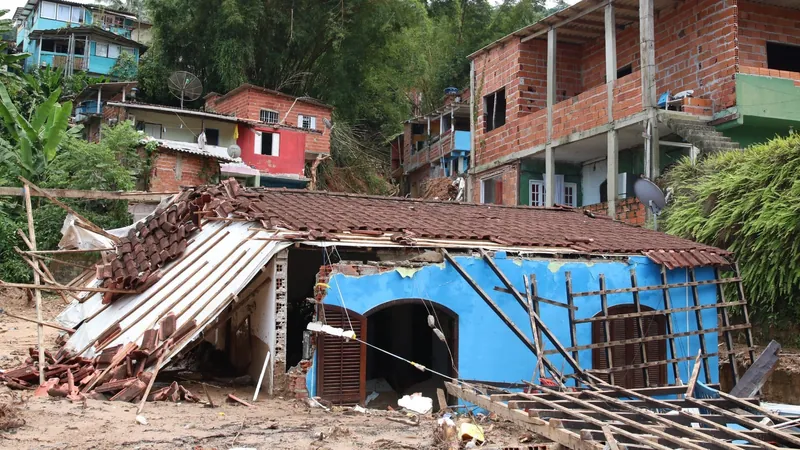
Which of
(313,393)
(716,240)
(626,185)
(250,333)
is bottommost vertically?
(313,393)

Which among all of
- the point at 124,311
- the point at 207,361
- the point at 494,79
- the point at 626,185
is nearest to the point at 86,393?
the point at 124,311

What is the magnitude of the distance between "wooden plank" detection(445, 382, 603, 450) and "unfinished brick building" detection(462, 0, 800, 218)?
465 inches

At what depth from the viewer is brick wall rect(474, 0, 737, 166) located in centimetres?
1900

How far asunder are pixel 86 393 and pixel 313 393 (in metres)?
2.93

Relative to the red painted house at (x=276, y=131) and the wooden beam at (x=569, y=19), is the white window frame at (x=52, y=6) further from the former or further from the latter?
the wooden beam at (x=569, y=19)

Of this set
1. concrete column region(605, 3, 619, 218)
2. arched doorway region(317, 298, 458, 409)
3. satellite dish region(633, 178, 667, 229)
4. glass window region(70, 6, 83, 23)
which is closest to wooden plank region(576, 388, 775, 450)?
arched doorway region(317, 298, 458, 409)

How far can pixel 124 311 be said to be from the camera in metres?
11.5

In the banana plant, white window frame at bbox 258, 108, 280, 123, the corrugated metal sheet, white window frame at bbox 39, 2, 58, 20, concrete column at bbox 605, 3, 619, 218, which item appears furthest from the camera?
white window frame at bbox 39, 2, 58, 20

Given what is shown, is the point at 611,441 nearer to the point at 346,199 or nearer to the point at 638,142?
the point at 346,199

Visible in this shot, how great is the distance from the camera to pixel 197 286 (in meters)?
10.6

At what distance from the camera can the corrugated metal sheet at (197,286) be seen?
32.4 ft

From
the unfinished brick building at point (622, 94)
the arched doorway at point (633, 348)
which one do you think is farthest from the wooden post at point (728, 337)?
the unfinished brick building at point (622, 94)

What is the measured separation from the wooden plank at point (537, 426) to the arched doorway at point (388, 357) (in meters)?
2.12

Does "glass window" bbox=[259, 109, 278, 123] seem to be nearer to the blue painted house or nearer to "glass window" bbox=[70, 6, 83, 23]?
the blue painted house
